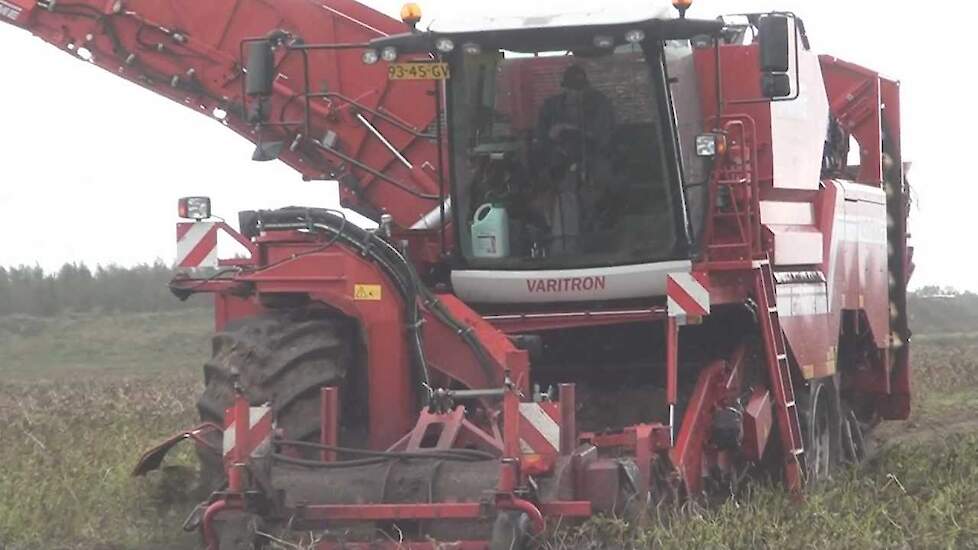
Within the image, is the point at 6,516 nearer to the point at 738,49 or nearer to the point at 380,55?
the point at 380,55

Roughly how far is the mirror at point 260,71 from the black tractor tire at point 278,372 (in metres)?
1.31

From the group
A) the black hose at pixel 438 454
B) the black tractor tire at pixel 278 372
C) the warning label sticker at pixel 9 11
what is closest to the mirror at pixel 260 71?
the black tractor tire at pixel 278 372

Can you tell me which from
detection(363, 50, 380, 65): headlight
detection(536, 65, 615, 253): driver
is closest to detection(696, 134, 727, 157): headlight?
detection(536, 65, 615, 253): driver

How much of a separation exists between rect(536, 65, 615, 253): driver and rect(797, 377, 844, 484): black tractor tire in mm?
2000

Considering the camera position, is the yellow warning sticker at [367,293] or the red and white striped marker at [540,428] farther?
the yellow warning sticker at [367,293]

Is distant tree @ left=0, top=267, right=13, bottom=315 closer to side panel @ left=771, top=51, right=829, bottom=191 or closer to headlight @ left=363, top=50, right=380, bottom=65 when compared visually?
side panel @ left=771, top=51, right=829, bottom=191

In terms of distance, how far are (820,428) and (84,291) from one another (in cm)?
2312

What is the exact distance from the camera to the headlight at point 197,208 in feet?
29.5

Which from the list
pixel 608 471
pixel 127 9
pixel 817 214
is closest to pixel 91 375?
pixel 127 9

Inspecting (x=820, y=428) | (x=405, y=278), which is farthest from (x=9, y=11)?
(x=820, y=428)

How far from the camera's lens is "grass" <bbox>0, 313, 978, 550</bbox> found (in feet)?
Result: 25.1

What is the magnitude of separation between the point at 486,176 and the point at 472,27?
0.82 meters

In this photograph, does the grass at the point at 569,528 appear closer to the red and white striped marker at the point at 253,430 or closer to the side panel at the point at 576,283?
the red and white striped marker at the point at 253,430

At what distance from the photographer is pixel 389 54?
29.9ft
